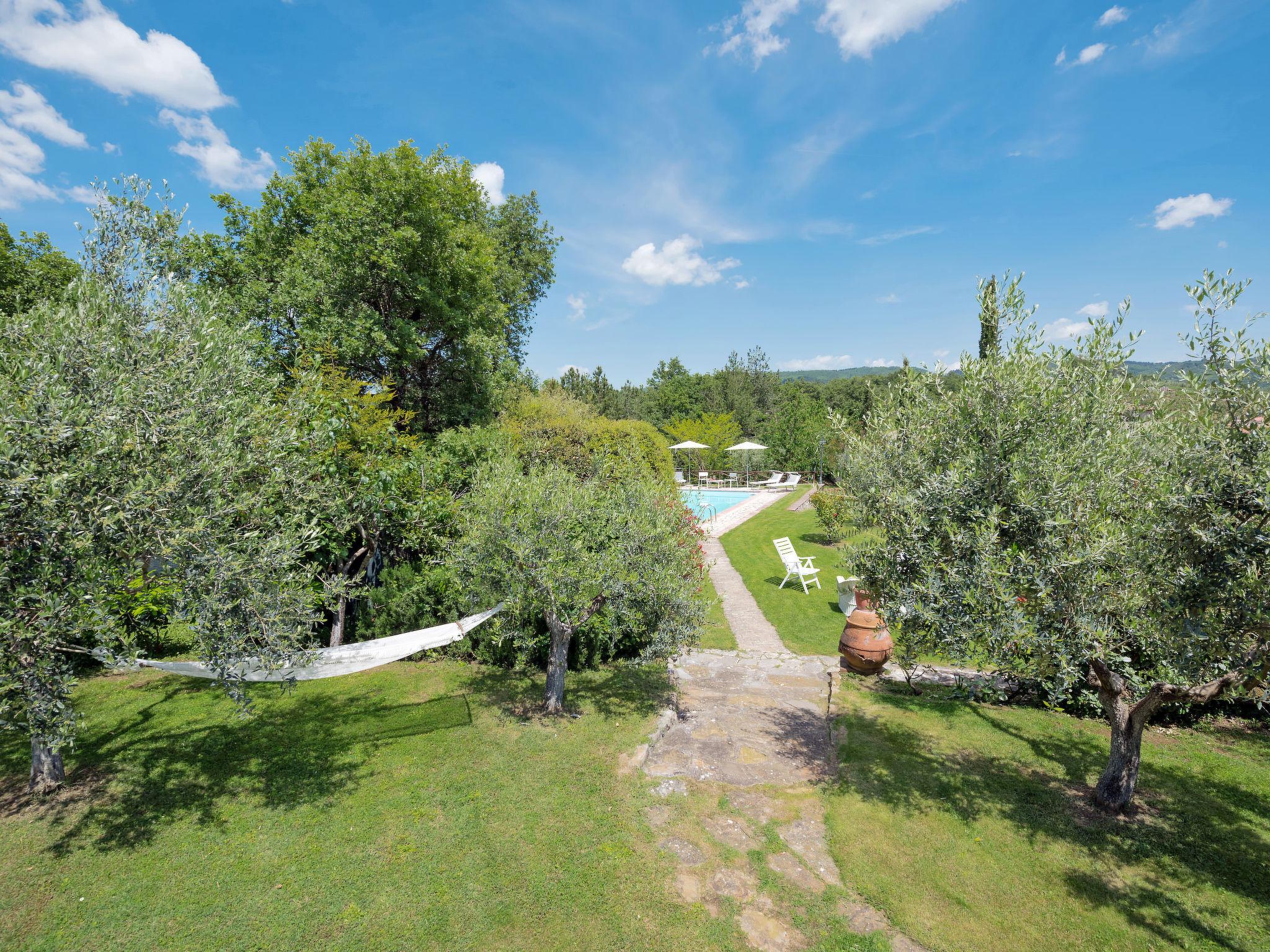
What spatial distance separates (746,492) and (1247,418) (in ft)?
122

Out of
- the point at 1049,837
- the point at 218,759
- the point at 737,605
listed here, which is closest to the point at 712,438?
the point at 737,605

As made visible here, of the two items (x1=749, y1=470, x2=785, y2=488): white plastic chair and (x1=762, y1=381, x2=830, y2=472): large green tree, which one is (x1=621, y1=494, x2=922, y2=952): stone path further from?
(x1=749, y1=470, x2=785, y2=488): white plastic chair

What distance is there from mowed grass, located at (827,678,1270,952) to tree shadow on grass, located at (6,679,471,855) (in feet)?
21.2

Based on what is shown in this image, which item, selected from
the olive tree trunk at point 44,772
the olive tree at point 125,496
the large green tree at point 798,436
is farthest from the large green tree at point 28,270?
the large green tree at point 798,436

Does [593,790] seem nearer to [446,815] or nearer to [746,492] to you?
[446,815]

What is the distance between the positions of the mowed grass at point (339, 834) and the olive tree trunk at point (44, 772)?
0.60 ft

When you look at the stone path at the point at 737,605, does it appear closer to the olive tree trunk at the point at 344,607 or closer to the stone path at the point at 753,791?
the stone path at the point at 753,791

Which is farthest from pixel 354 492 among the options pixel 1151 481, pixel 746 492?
pixel 746 492

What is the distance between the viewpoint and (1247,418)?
493 centimetres

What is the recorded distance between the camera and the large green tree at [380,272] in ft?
54.1

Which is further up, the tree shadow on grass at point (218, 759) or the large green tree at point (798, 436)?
the large green tree at point (798, 436)

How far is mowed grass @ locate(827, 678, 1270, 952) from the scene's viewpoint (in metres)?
5.28

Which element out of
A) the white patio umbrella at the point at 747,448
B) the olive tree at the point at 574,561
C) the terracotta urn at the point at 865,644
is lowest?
the terracotta urn at the point at 865,644

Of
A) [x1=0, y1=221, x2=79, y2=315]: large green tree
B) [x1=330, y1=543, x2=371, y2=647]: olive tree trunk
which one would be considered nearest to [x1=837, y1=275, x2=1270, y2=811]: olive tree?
[x1=330, y1=543, x2=371, y2=647]: olive tree trunk
